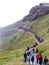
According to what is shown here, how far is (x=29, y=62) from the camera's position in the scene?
185 feet

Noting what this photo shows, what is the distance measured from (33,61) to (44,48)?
28.4 metres

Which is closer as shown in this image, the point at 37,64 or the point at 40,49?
the point at 37,64

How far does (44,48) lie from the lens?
7981 centimetres

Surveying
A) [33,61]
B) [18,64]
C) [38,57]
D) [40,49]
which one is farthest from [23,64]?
[40,49]

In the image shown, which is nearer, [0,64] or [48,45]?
[0,64]

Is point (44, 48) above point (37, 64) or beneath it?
above

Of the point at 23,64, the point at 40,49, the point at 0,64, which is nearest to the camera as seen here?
the point at 23,64

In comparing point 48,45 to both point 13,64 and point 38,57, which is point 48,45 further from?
point 38,57

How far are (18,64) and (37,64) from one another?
6549 mm

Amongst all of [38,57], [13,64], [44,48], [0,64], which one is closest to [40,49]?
[44,48]

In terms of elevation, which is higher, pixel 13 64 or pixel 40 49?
pixel 40 49

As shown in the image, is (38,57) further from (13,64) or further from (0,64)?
(0,64)

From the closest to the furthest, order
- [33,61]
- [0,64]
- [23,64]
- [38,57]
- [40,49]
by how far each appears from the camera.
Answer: [38,57]
[33,61]
[23,64]
[0,64]
[40,49]

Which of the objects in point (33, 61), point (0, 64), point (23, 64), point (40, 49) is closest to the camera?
point (33, 61)
